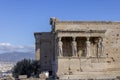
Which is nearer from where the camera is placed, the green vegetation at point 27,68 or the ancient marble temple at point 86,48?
the ancient marble temple at point 86,48

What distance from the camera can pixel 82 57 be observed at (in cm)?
4938

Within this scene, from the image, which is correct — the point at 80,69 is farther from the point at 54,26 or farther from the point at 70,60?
the point at 54,26

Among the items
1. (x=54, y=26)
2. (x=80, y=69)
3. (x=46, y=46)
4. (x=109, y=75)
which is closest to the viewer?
(x=109, y=75)

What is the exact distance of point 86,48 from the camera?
2002 inches

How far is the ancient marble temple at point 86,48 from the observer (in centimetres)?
4919

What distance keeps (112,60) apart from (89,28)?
4.51m

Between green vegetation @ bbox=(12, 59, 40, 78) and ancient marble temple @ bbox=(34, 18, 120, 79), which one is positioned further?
green vegetation @ bbox=(12, 59, 40, 78)

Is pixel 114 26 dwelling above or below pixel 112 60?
above

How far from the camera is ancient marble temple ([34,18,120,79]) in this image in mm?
49188

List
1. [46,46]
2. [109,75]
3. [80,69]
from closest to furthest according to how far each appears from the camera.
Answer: [109,75] < [80,69] < [46,46]

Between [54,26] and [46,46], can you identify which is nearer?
[54,26]

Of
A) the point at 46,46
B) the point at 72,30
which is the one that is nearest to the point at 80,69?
the point at 72,30

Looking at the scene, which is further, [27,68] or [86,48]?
[27,68]

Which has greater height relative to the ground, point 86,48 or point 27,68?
point 86,48
